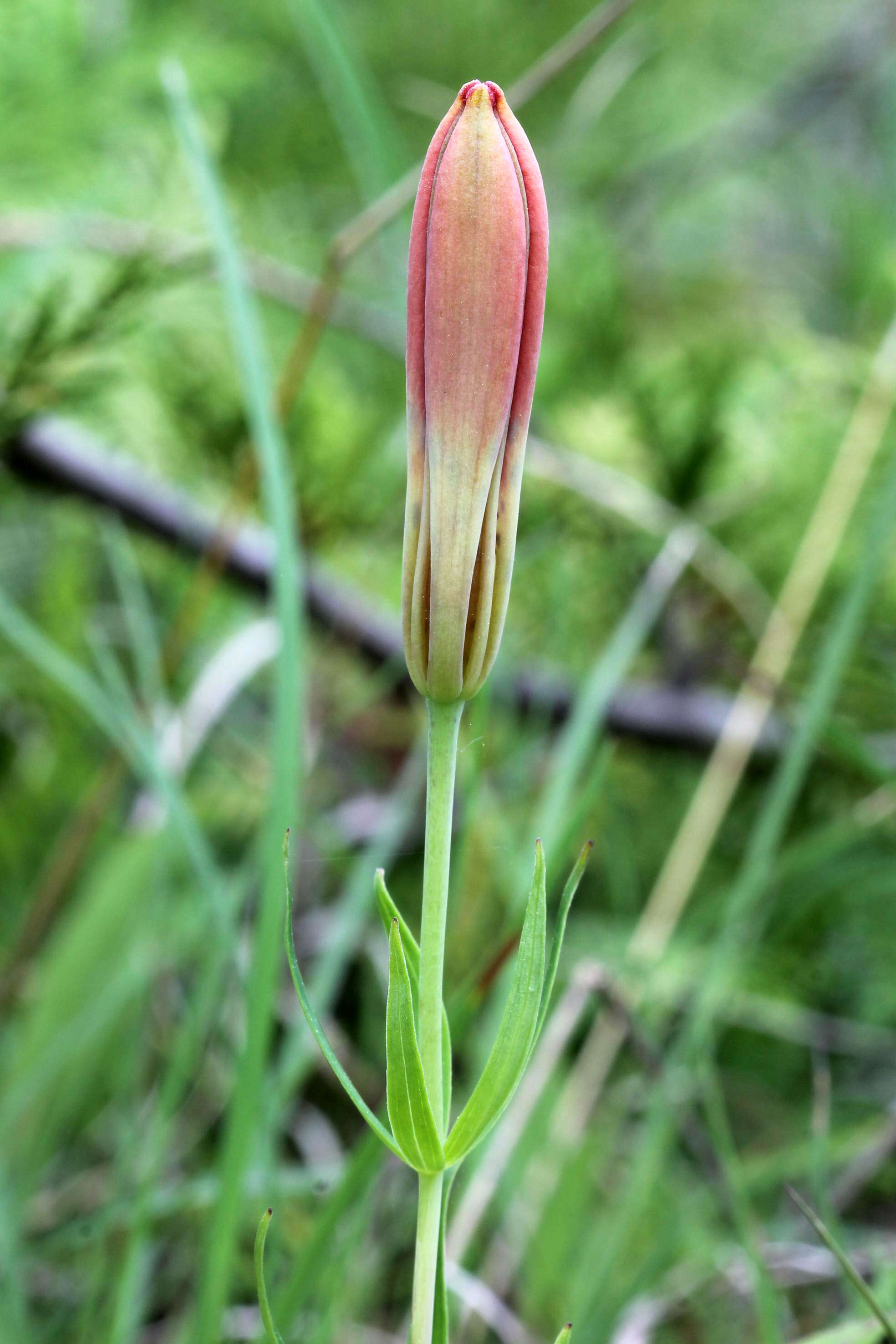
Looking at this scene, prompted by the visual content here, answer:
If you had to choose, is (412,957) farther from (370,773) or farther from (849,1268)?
(370,773)

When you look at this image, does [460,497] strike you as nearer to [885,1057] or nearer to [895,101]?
[885,1057]

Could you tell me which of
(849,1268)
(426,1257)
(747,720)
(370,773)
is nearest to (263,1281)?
(426,1257)

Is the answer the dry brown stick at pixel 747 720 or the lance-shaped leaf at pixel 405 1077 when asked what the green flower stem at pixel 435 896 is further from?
the dry brown stick at pixel 747 720

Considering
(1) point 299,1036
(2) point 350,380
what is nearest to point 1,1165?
(1) point 299,1036

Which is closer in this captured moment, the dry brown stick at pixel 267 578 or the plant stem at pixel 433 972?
the plant stem at pixel 433 972

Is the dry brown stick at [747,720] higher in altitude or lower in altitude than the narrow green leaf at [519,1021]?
higher

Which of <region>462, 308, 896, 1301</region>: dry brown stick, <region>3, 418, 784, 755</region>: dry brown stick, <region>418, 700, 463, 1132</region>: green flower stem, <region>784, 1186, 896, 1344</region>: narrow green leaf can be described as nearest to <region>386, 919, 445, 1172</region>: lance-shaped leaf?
<region>418, 700, 463, 1132</region>: green flower stem

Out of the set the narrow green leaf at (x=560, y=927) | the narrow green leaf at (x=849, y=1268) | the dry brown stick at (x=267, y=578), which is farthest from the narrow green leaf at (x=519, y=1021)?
the dry brown stick at (x=267, y=578)
